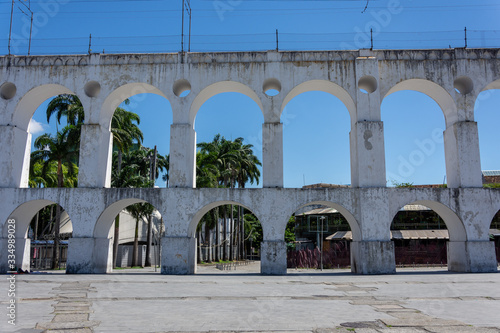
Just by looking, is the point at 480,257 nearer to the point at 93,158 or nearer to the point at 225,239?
the point at 93,158

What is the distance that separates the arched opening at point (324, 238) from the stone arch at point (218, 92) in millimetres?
6158

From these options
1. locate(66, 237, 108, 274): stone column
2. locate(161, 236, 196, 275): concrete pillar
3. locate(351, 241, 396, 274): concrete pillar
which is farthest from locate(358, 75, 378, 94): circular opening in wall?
locate(66, 237, 108, 274): stone column

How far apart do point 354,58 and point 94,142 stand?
523 inches

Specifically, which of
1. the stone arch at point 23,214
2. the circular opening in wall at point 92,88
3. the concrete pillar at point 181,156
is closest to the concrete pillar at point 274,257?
the concrete pillar at point 181,156

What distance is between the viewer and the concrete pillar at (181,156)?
2123 cm

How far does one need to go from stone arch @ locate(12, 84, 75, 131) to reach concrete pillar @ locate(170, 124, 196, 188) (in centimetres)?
457

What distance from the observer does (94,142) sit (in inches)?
846

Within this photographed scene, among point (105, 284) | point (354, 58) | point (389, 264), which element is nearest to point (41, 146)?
point (105, 284)

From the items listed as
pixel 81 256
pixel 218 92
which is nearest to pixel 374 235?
pixel 218 92

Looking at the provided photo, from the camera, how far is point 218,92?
76.8 feet

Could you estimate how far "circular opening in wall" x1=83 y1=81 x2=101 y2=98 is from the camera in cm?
2216

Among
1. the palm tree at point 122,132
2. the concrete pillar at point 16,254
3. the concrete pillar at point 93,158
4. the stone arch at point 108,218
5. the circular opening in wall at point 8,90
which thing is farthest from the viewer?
the palm tree at point 122,132

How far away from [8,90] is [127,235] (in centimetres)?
2007

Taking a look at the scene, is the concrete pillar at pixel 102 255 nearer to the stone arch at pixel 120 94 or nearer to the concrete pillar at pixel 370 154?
the stone arch at pixel 120 94
